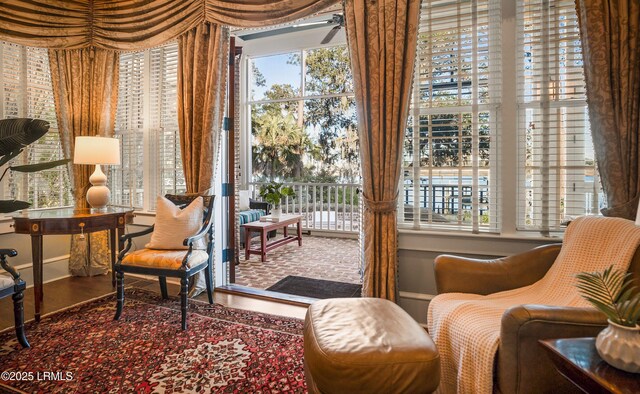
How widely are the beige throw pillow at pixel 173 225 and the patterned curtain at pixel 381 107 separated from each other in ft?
4.79

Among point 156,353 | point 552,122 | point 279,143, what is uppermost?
point 279,143

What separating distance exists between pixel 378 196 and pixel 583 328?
1.49m

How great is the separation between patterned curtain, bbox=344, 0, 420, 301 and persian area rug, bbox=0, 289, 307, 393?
0.82 m

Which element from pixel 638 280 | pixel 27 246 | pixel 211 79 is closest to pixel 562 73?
pixel 638 280

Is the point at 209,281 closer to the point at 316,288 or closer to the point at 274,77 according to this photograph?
the point at 316,288

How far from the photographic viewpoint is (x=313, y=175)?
753 cm

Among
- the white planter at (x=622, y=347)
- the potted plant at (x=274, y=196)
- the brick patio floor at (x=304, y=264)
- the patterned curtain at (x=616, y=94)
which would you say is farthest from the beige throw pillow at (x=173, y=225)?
the patterned curtain at (x=616, y=94)

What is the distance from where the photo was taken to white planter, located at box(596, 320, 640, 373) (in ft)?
3.50

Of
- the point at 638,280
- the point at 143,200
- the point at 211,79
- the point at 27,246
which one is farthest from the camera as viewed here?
the point at 143,200

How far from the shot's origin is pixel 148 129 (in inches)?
156

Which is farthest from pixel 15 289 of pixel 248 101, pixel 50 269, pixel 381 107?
pixel 248 101

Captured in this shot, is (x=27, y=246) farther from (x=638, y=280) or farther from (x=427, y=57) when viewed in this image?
(x=638, y=280)

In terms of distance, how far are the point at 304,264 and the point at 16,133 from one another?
128 inches

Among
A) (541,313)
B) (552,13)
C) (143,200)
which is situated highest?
(552,13)
